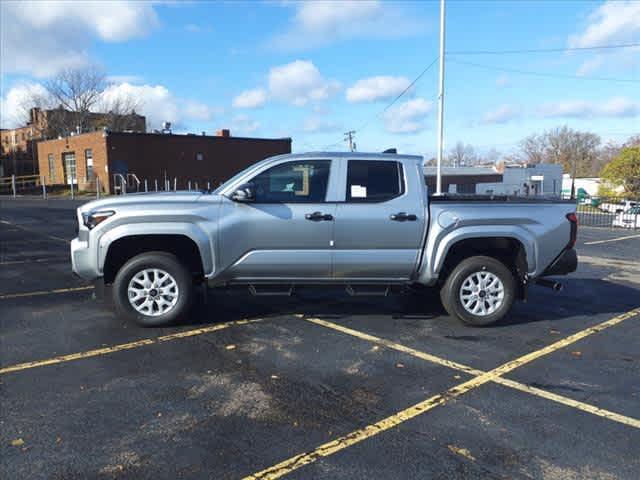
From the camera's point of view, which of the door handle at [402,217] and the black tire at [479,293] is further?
the black tire at [479,293]

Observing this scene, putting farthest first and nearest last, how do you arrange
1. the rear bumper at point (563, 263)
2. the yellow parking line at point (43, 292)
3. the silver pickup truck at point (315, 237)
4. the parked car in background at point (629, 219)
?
the parked car in background at point (629, 219)
the yellow parking line at point (43, 292)
the rear bumper at point (563, 263)
the silver pickup truck at point (315, 237)

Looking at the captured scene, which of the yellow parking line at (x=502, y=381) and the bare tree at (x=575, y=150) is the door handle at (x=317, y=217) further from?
the bare tree at (x=575, y=150)

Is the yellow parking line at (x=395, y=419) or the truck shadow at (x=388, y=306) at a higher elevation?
the truck shadow at (x=388, y=306)

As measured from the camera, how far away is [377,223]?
5660 mm

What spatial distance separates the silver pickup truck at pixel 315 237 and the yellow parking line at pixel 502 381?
52 cm

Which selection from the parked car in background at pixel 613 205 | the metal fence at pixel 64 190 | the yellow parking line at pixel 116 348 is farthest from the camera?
the metal fence at pixel 64 190

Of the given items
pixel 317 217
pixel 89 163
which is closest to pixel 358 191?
pixel 317 217

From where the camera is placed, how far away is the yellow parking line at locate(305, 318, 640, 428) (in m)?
3.79

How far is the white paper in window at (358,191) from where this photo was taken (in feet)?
18.8

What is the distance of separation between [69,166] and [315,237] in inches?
1670

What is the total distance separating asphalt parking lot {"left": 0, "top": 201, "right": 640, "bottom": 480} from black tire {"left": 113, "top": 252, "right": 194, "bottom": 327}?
0.15m

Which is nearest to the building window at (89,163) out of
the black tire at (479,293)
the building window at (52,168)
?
the building window at (52,168)

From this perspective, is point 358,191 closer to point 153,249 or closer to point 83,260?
point 153,249

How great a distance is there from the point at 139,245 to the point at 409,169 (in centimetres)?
316
